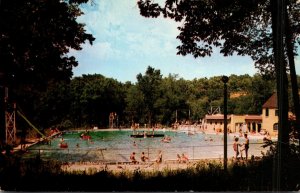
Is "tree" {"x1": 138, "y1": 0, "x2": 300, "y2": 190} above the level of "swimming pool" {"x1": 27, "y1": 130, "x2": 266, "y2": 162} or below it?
above

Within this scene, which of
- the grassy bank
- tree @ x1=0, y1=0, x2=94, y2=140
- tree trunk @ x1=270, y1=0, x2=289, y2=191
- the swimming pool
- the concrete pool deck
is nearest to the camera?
tree @ x1=0, y1=0, x2=94, y2=140

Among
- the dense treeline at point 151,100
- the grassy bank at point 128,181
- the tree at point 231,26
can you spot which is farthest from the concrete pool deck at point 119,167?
the dense treeline at point 151,100

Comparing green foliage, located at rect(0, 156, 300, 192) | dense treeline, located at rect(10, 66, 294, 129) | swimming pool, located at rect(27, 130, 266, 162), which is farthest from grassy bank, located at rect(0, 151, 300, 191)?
dense treeline, located at rect(10, 66, 294, 129)

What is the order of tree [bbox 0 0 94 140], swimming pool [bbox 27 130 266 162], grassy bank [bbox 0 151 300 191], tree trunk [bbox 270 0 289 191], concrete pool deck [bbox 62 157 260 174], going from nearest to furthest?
1. tree [bbox 0 0 94 140]
2. grassy bank [bbox 0 151 300 191]
3. tree trunk [bbox 270 0 289 191]
4. concrete pool deck [bbox 62 157 260 174]
5. swimming pool [bbox 27 130 266 162]

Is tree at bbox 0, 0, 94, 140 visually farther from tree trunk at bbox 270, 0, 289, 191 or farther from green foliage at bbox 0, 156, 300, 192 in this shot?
tree trunk at bbox 270, 0, 289, 191

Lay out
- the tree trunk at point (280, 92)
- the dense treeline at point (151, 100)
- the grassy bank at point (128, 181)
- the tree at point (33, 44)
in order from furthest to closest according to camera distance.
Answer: the dense treeline at point (151, 100)
the tree trunk at point (280, 92)
the grassy bank at point (128, 181)
the tree at point (33, 44)

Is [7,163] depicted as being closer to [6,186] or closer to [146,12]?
[6,186]

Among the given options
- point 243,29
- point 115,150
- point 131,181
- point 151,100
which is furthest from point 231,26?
point 115,150

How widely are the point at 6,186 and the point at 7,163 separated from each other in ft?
3.98

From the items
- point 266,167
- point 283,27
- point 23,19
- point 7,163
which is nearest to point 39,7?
point 23,19

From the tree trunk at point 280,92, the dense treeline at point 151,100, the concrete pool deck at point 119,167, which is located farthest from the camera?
the dense treeline at point 151,100

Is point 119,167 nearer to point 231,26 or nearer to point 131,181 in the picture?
point 131,181

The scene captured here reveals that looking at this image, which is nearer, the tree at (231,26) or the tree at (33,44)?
the tree at (33,44)

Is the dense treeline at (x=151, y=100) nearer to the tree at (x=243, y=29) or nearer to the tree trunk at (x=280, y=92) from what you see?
the tree at (x=243, y=29)
